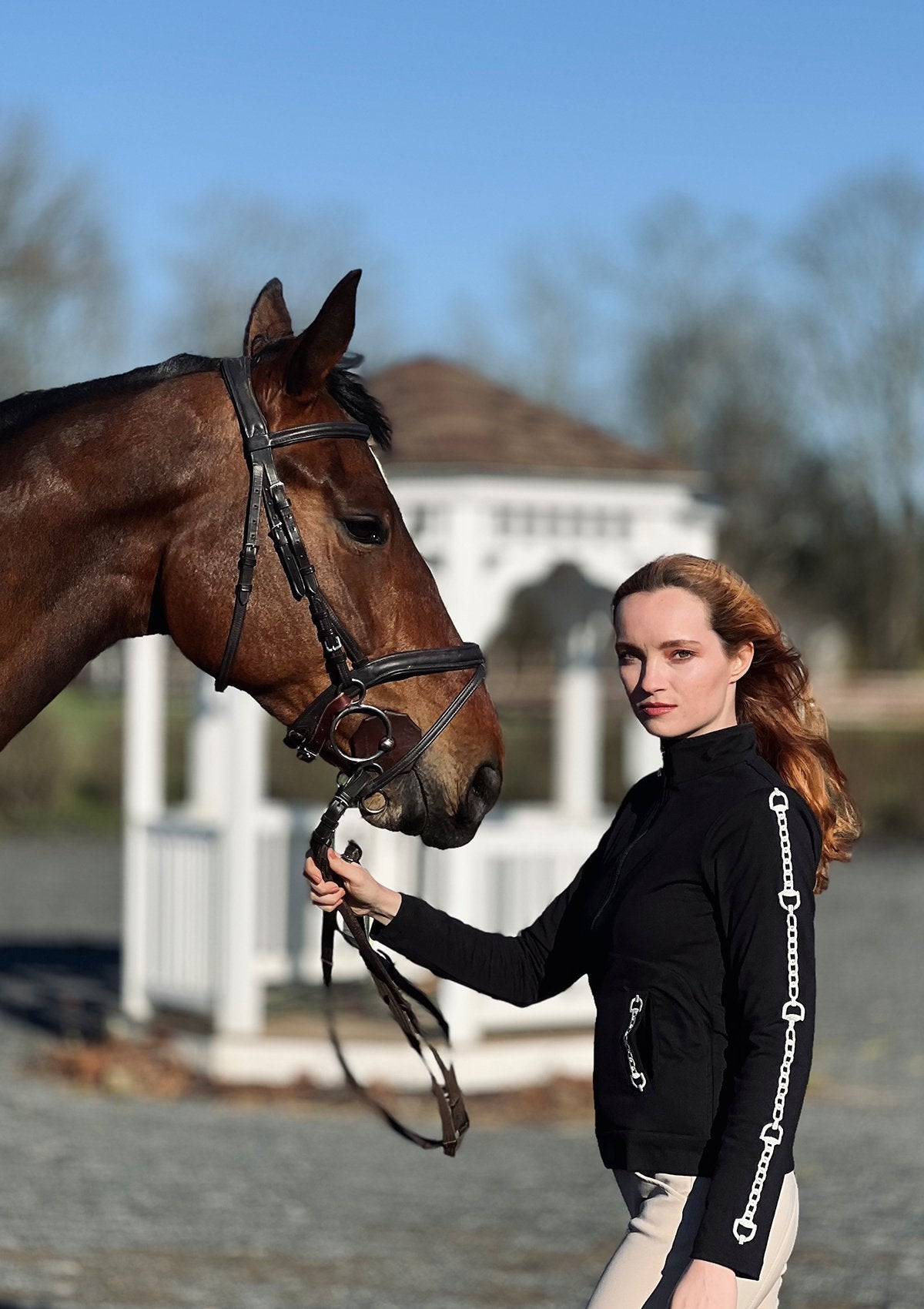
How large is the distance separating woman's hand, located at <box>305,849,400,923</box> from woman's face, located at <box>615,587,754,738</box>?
0.52 metres

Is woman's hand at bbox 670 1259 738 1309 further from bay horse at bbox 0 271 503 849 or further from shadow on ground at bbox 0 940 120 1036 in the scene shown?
shadow on ground at bbox 0 940 120 1036

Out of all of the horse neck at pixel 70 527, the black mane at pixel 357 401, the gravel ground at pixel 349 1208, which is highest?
the black mane at pixel 357 401

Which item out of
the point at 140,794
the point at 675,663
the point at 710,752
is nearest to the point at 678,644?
the point at 675,663

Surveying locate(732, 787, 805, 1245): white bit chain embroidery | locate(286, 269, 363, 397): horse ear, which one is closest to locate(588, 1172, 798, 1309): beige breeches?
locate(732, 787, 805, 1245): white bit chain embroidery

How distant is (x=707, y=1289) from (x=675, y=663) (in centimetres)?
89

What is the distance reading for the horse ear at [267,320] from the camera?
2719mm

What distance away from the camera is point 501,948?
111 inches

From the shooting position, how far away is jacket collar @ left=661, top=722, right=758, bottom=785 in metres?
2.53

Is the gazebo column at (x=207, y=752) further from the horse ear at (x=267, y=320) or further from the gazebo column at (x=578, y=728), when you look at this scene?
the horse ear at (x=267, y=320)

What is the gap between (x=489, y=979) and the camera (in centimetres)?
280

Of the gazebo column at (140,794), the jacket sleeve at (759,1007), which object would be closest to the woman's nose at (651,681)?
the jacket sleeve at (759,1007)

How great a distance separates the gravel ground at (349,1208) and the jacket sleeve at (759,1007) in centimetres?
297

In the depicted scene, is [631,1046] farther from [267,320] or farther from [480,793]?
[267,320]

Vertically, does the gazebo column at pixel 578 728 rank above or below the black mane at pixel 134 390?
below
